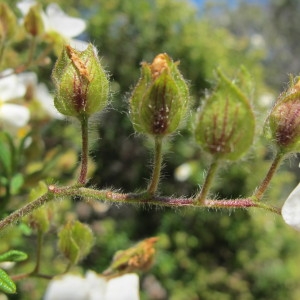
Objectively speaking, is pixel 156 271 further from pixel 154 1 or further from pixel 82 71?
pixel 82 71

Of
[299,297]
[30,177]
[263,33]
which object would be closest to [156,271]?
[299,297]

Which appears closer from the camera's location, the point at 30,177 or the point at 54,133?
the point at 30,177

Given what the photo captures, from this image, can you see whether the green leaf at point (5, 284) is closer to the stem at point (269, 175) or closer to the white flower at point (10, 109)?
the stem at point (269, 175)

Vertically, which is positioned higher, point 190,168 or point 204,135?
point 204,135

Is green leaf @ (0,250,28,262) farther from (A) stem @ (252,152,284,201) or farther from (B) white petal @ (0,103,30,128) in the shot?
(B) white petal @ (0,103,30,128)

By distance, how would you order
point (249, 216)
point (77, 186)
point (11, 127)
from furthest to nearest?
point (249, 216) < point (11, 127) < point (77, 186)

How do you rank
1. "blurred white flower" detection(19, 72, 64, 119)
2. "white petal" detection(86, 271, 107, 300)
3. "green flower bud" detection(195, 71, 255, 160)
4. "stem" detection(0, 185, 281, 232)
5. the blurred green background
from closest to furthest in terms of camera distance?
"green flower bud" detection(195, 71, 255, 160)
"stem" detection(0, 185, 281, 232)
"white petal" detection(86, 271, 107, 300)
"blurred white flower" detection(19, 72, 64, 119)
the blurred green background

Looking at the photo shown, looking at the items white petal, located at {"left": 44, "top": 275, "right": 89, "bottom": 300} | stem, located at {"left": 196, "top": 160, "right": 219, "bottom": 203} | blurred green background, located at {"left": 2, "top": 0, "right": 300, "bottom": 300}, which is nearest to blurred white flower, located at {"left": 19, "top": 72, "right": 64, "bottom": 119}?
white petal, located at {"left": 44, "top": 275, "right": 89, "bottom": 300}

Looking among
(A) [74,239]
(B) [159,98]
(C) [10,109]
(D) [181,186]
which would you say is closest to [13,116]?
(C) [10,109]
